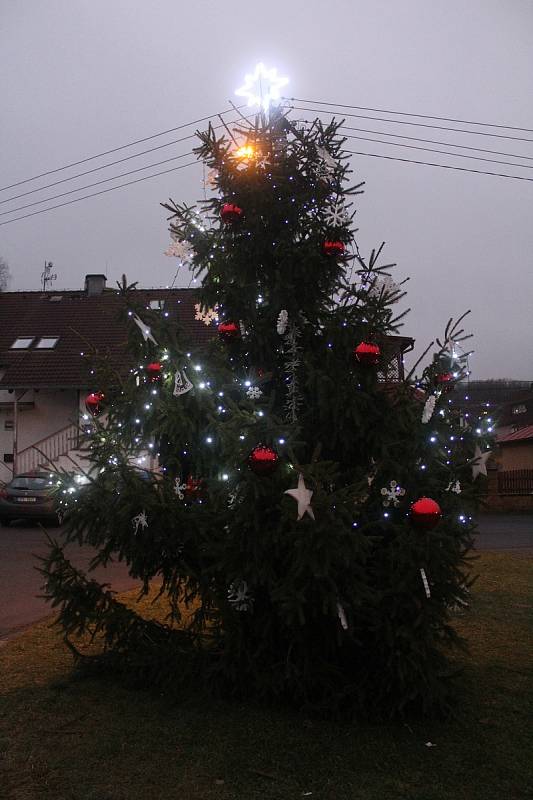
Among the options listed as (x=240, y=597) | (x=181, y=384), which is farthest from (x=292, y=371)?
(x=240, y=597)

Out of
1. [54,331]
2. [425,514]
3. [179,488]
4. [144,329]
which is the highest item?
[54,331]

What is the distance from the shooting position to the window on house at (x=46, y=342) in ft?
81.7

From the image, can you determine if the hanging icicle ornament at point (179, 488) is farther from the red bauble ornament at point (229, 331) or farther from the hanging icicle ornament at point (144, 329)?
the red bauble ornament at point (229, 331)

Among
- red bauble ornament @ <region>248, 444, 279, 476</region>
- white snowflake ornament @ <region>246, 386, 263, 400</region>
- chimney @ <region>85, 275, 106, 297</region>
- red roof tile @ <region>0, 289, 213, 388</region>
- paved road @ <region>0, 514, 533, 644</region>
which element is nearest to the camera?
red bauble ornament @ <region>248, 444, 279, 476</region>

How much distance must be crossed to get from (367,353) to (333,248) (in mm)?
903

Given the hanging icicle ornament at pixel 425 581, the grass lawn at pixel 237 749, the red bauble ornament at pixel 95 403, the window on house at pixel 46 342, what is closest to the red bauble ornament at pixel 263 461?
the hanging icicle ornament at pixel 425 581

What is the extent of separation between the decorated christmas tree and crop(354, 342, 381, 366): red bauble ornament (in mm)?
42

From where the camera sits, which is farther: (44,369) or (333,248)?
(44,369)

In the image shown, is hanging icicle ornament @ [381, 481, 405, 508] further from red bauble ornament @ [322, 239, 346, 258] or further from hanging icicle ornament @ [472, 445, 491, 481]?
red bauble ornament @ [322, 239, 346, 258]

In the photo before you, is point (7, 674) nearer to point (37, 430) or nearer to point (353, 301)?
point (353, 301)

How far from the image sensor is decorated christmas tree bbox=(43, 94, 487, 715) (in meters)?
3.94

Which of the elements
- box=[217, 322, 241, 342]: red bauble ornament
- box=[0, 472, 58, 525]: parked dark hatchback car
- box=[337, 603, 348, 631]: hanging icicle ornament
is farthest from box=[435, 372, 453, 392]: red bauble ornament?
box=[0, 472, 58, 525]: parked dark hatchback car

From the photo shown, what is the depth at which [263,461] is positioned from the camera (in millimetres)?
3803

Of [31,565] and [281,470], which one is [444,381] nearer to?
[281,470]
